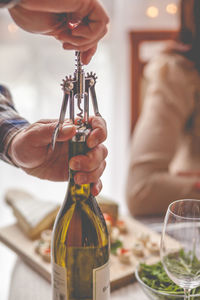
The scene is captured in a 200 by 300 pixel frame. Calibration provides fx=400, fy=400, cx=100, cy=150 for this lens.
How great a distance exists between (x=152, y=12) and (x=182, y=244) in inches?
76.5

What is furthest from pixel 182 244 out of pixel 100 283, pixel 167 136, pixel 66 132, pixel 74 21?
pixel 167 136

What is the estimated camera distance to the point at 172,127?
5.71ft

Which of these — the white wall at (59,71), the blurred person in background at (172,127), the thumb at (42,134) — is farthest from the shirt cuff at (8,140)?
the white wall at (59,71)

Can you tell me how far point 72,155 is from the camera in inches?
23.1

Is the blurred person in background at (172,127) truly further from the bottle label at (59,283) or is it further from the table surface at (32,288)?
the bottle label at (59,283)

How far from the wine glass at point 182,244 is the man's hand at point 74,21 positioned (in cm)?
27

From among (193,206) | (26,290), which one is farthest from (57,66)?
(193,206)

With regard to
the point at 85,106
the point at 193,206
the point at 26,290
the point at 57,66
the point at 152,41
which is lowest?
A: the point at 26,290

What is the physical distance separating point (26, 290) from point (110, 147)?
1889mm

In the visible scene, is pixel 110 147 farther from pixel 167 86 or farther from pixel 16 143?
A: pixel 16 143

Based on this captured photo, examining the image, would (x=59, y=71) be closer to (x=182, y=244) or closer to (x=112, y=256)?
(x=112, y=256)

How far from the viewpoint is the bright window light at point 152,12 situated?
7.71 feet

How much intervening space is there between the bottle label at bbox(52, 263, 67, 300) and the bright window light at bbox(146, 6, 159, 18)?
6.69ft

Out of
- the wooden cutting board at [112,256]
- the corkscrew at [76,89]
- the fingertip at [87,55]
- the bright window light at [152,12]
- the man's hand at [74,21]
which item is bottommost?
the wooden cutting board at [112,256]
